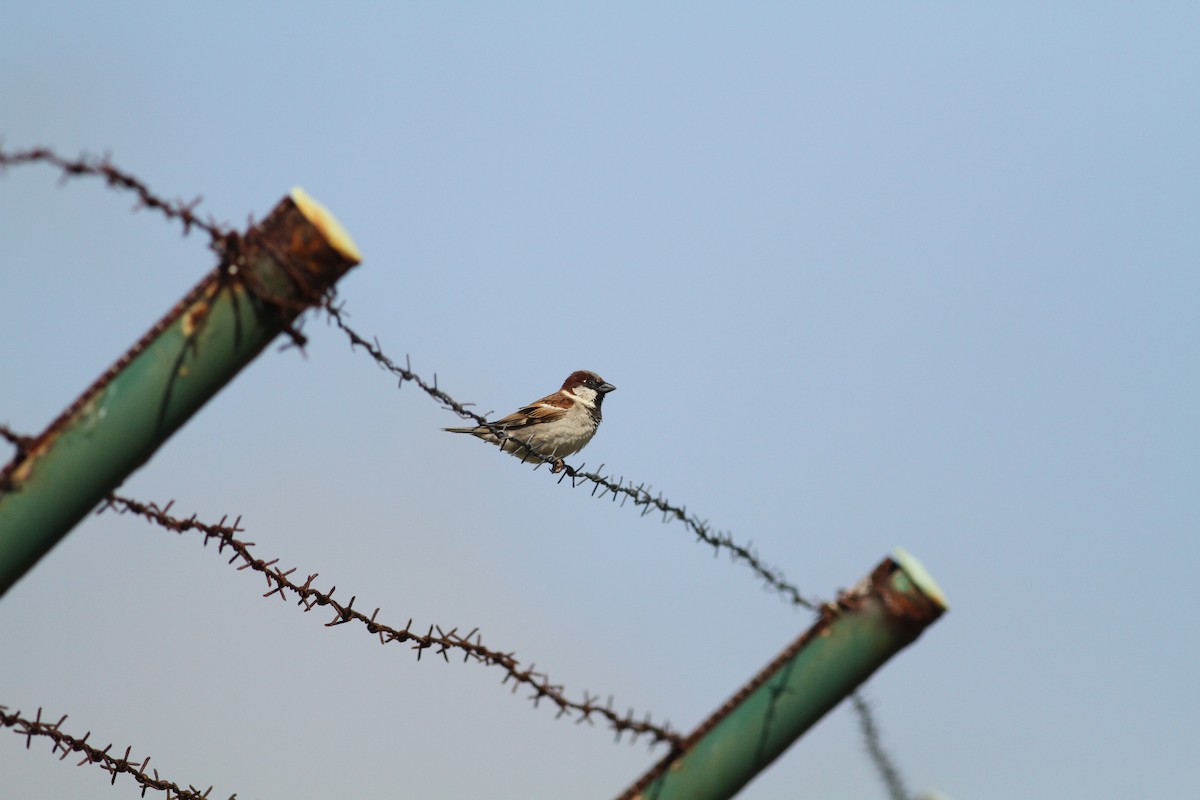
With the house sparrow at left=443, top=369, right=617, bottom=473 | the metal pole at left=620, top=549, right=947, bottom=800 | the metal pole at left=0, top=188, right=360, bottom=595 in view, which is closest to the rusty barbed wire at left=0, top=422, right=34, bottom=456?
the metal pole at left=0, top=188, right=360, bottom=595

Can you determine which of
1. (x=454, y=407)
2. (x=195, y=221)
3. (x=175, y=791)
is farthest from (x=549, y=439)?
(x=195, y=221)

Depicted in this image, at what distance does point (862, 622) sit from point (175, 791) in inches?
65.5

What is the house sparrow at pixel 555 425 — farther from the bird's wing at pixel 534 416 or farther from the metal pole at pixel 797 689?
the metal pole at pixel 797 689

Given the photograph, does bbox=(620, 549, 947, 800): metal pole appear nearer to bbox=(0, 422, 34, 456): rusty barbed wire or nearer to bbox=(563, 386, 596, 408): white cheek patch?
bbox=(0, 422, 34, 456): rusty barbed wire

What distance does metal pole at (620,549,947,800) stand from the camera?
2.59 meters

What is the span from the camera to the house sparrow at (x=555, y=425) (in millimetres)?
9742

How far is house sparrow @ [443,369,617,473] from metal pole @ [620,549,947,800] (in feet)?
22.2

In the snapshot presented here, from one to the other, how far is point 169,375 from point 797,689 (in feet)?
4.50

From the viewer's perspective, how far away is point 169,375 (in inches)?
90.7

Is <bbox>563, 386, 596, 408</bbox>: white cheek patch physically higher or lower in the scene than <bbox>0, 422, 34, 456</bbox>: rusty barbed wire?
higher

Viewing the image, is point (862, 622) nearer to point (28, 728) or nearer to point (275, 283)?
point (275, 283)

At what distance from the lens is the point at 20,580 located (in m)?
2.33

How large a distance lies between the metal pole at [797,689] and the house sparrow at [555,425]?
6.77m

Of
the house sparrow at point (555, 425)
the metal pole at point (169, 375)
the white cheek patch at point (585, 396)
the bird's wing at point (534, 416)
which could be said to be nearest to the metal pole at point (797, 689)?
the metal pole at point (169, 375)
